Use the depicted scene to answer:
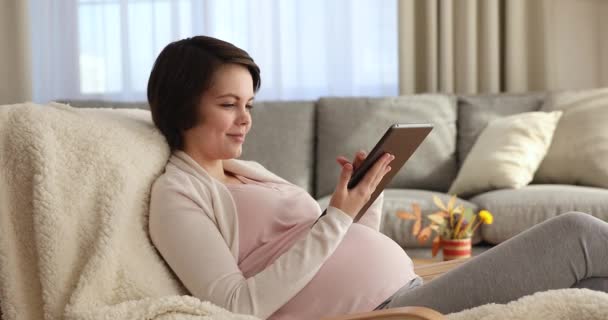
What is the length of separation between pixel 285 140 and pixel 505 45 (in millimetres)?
1381

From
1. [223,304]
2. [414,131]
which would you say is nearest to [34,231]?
[223,304]

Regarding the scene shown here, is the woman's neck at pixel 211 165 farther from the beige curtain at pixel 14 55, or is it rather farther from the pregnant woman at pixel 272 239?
the beige curtain at pixel 14 55

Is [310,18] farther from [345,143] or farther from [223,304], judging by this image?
[223,304]

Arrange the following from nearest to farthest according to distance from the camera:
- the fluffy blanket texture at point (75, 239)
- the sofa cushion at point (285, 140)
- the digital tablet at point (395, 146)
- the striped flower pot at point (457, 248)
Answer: the fluffy blanket texture at point (75, 239)
the digital tablet at point (395, 146)
the striped flower pot at point (457, 248)
the sofa cushion at point (285, 140)

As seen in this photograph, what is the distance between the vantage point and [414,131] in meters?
1.59

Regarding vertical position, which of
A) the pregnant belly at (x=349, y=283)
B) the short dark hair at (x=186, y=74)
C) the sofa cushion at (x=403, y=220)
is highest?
the short dark hair at (x=186, y=74)

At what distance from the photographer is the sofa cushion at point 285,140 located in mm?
3705

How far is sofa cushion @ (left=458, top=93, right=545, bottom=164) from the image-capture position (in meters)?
3.81

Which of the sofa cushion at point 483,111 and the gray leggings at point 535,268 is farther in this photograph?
the sofa cushion at point 483,111

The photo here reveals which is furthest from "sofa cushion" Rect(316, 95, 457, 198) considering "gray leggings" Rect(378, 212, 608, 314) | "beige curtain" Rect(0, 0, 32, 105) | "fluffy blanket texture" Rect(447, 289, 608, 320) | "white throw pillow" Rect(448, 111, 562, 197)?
"fluffy blanket texture" Rect(447, 289, 608, 320)

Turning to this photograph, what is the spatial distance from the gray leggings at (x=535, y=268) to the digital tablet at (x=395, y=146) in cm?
26

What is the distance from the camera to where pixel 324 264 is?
1.56 metres

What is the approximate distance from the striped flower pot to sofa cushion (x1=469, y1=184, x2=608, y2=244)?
2.80ft

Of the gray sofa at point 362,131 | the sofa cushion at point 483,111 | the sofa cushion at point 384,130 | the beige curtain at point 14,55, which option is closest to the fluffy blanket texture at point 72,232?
the gray sofa at point 362,131
